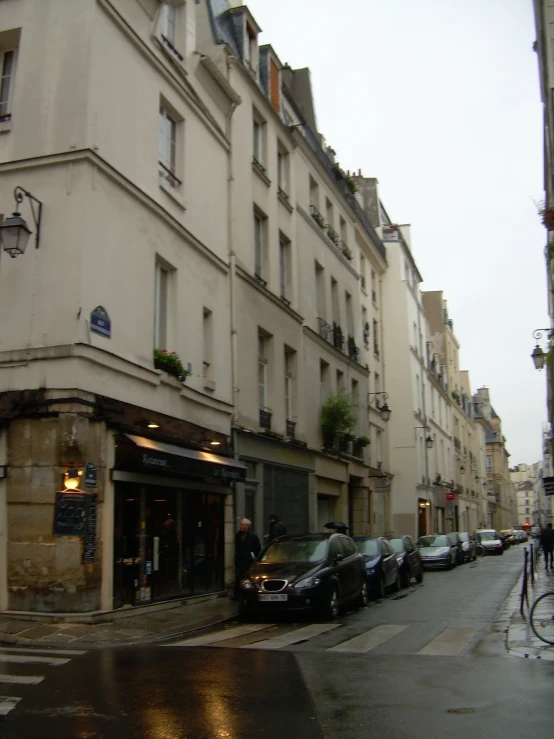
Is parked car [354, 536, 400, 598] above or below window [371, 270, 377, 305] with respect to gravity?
below

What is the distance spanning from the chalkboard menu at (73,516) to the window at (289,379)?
11904mm

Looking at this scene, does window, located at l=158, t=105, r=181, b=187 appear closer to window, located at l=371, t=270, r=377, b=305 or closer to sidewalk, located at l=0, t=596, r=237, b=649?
sidewalk, located at l=0, t=596, r=237, b=649

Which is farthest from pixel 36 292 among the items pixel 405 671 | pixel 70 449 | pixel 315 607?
pixel 405 671

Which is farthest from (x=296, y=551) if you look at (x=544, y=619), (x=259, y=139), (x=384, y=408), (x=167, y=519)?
(x=384, y=408)

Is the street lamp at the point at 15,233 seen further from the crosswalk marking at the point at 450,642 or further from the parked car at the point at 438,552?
the parked car at the point at 438,552

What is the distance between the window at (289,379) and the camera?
23.3m

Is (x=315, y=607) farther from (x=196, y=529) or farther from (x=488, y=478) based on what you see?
(x=488, y=478)

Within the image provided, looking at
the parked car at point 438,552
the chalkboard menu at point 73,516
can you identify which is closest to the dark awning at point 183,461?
the chalkboard menu at point 73,516

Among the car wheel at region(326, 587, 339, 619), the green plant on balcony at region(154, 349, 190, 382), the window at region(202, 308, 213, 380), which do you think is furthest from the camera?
the window at region(202, 308, 213, 380)

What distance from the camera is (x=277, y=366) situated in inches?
861

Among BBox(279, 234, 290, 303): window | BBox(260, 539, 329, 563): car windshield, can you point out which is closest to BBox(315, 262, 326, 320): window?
BBox(279, 234, 290, 303): window

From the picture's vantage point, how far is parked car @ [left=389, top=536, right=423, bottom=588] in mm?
20578

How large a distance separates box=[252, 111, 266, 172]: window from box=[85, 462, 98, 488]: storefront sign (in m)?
12.7

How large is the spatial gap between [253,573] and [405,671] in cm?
542
